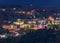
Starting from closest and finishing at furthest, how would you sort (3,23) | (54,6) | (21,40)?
(21,40), (3,23), (54,6)

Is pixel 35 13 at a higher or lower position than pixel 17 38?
higher

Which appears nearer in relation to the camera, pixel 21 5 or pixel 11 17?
pixel 11 17

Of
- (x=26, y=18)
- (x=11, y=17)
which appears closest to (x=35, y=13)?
(x=26, y=18)

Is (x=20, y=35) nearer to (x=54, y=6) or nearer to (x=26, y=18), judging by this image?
(x=26, y=18)

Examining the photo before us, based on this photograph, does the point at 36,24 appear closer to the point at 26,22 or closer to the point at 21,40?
the point at 26,22

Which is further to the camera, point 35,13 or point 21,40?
point 35,13

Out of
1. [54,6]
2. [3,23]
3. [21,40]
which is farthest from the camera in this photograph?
[54,6]

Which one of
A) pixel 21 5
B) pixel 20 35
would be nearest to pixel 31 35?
pixel 20 35

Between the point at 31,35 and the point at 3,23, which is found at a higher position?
the point at 3,23

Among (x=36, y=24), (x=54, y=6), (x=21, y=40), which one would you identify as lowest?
(x=21, y=40)
